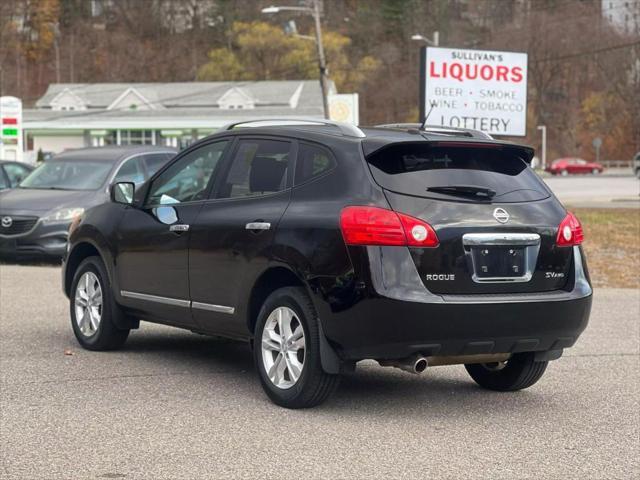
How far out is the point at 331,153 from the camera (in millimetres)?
7113

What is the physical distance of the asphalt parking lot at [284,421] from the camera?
5.71 metres

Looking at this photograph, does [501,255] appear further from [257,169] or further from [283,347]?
[257,169]

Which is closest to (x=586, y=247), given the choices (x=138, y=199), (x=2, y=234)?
(x=2, y=234)

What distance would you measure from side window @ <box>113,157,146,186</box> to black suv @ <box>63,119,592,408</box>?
963 cm

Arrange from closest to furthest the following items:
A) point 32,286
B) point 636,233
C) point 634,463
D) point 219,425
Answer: point 634,463 → point 219,425 → point 32,286 → point 636,233

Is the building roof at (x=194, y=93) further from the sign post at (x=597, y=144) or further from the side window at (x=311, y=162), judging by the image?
the side window at (x=311, y=162)

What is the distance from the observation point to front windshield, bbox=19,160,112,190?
17.5 m

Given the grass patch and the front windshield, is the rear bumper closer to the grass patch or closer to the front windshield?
the grass patch

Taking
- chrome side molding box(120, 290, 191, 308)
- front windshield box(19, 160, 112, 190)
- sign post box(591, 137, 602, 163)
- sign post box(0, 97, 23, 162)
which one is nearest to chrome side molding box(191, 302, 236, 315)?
chrome side molding box(120, 290, 191, 308)

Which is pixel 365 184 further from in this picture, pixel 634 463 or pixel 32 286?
pixel 32 286

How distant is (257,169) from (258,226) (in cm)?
54

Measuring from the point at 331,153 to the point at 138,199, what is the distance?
2.16 m

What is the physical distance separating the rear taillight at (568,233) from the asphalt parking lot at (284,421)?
105 centimetres

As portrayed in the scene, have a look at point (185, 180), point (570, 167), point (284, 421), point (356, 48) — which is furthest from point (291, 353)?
point (356, 48)
